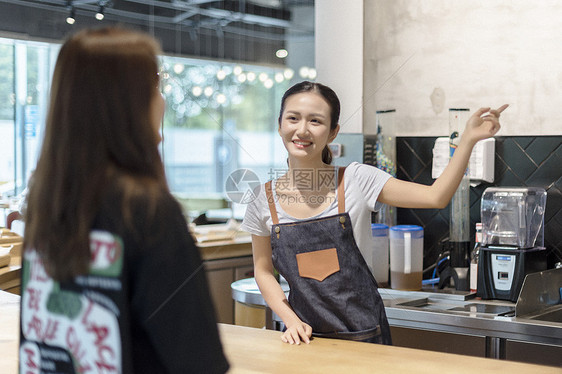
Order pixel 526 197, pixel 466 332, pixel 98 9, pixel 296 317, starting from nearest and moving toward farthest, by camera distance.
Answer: pixel 296 317 < pixel 466 332 < pixel 526 197 < pixel 98 9

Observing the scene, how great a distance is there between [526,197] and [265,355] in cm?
142

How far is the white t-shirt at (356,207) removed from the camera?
155cm

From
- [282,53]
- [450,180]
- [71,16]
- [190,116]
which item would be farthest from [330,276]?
[282,53]

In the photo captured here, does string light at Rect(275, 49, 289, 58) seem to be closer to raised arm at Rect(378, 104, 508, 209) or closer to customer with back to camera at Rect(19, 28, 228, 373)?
raised arm at Rect(378, 104, 508, 209)

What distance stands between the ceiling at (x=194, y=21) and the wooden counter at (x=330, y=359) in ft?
15.3

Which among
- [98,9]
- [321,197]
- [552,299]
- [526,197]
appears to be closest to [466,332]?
[552,299]

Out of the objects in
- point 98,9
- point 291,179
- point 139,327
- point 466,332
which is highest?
point 98,9

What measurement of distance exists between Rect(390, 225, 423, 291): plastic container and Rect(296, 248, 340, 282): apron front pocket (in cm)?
90

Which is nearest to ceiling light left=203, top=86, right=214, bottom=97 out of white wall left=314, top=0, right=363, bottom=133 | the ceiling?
the ceiling

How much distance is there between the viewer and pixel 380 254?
2.47 m

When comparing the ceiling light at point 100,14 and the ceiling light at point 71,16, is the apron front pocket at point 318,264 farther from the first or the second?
the ceiling light at point 71,16

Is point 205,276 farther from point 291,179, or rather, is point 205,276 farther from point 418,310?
point 418,310

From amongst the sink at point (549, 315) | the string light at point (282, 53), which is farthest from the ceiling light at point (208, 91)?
the sink at point (549, 315)

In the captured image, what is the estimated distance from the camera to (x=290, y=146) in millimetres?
1513
